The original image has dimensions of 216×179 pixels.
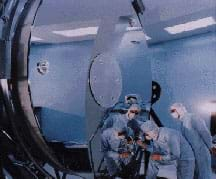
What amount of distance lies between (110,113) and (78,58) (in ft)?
0.70

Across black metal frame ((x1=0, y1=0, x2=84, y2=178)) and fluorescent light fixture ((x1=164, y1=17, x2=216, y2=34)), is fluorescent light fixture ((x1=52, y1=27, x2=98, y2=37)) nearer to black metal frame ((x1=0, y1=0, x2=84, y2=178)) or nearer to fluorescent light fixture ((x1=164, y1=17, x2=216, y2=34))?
black metal frame ((x1=0, y1=0, x2=84, y2=178))

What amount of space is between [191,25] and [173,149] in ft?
2.08

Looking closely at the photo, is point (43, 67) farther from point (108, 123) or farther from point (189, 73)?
point (189, 73)

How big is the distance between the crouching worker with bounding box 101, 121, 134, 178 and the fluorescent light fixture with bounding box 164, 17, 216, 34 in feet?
2.28

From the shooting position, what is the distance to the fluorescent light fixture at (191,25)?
167cm

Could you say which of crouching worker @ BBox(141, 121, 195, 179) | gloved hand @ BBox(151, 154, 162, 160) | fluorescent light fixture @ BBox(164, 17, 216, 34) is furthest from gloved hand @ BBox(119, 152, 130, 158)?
fluorescent light fixture @ BBox(164, 17, 216, 34)

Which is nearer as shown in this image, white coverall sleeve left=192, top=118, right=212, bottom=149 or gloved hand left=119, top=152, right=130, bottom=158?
gloved hand left=119, top=152, right=130, bottom=158

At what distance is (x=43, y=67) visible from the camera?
909mm

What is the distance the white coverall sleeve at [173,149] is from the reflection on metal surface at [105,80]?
0.54 meters

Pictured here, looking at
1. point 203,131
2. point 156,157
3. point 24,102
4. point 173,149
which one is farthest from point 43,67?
point 203,131

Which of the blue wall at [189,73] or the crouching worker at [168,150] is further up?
the blue wall at [189,73]

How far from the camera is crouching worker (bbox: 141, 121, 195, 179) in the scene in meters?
1.30

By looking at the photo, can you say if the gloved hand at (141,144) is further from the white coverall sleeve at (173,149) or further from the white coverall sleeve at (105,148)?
the white coverall sleeve at (173,149)

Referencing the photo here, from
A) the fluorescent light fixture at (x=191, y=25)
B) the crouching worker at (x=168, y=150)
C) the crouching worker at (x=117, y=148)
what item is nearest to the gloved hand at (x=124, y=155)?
the crouching worker at (x=117, y=148)
